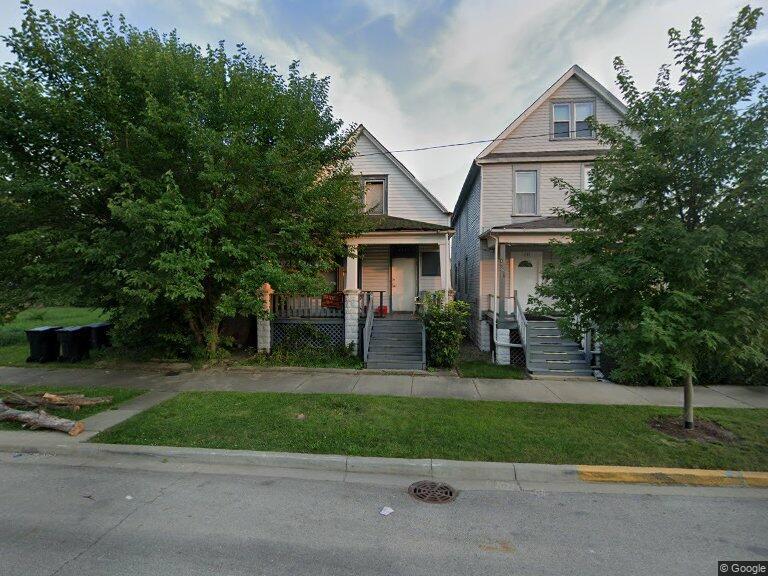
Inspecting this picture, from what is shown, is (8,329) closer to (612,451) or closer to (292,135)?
(292,135)

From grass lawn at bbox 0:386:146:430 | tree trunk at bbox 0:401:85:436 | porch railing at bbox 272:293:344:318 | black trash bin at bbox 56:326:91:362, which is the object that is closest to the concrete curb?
tree trunk at bbox 0:401:85:436

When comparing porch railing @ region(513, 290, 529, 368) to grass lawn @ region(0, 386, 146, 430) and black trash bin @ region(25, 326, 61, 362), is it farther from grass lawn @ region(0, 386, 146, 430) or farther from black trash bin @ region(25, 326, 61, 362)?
black trash bin @ region(25, 326, 61, 362)

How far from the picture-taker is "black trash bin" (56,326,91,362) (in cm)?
1041

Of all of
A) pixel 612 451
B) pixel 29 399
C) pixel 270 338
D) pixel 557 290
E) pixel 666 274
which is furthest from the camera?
pixel 270 338

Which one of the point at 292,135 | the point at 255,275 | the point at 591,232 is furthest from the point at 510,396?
the point at 292,135

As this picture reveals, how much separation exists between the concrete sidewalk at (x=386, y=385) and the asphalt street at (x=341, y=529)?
3405 millimetres

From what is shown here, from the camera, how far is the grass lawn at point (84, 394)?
6.16 m

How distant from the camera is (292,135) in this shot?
922cm

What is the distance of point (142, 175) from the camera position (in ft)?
27.5

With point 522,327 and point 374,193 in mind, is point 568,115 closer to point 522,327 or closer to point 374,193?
point 374,193

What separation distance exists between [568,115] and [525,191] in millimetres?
3056

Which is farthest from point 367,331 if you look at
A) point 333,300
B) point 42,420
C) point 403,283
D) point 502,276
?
point 42,420

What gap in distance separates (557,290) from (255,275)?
5.90 metres

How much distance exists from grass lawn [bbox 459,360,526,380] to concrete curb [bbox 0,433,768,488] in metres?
4.62
